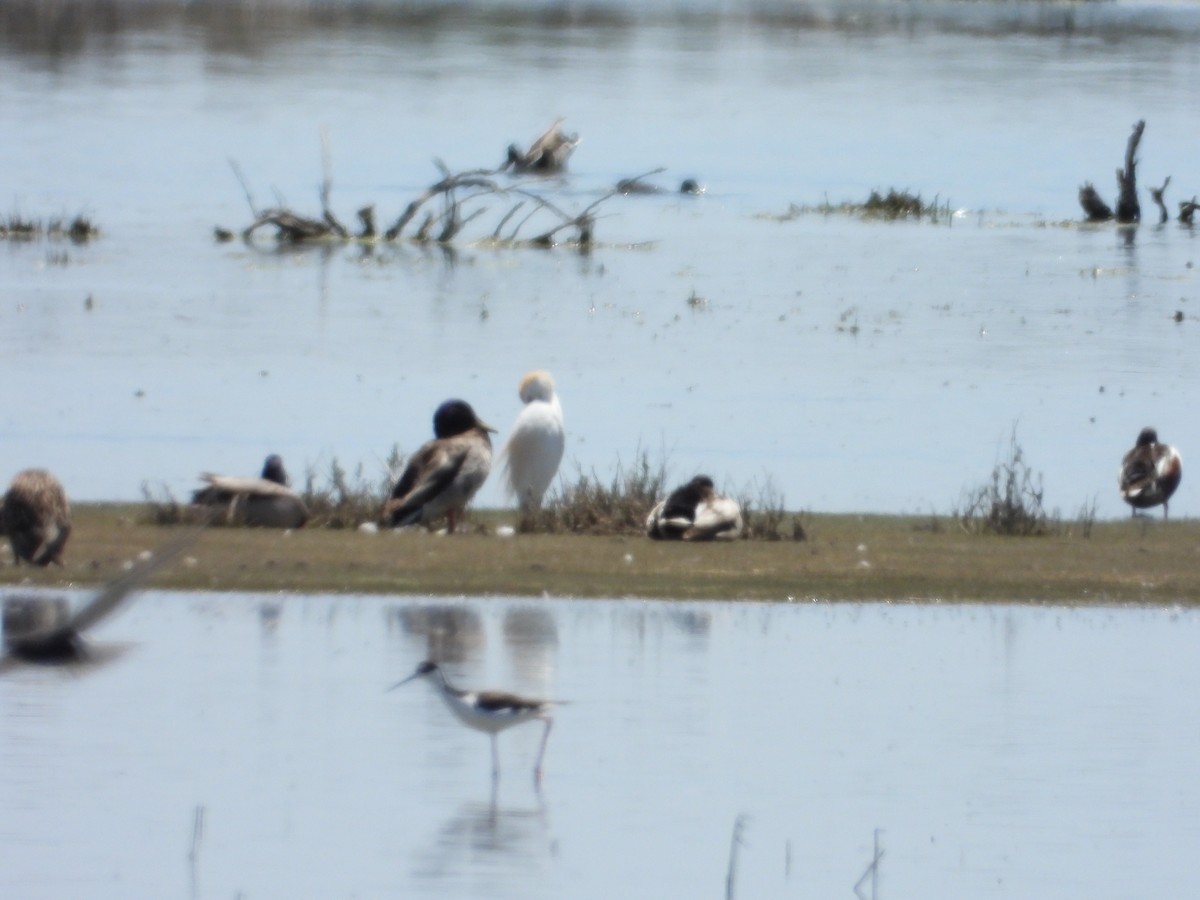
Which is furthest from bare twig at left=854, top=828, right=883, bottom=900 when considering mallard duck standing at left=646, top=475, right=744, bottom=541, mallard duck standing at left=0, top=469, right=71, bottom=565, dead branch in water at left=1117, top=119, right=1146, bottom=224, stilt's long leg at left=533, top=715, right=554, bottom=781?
dead branch in water at left=1117, top=119, right=1146, bottom=224

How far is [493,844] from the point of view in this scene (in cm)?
1005

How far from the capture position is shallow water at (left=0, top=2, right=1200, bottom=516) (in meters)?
25.3

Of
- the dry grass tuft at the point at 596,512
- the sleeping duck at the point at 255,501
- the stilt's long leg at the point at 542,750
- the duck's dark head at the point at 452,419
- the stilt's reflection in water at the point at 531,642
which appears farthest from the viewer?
the duck's dark head at the point at 452,419

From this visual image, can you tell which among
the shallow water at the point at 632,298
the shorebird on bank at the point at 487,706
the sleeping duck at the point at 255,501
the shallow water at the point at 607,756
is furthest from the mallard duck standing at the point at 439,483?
the shorebird on bank at the point at 487,706

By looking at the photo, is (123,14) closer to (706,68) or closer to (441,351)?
(706,68)

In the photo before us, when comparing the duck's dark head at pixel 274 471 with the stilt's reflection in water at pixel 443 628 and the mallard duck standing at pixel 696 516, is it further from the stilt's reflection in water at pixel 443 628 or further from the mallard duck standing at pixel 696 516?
the stilt's reflection in water at pixel 443 628

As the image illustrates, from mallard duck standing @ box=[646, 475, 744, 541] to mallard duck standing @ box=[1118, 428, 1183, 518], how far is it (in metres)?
4.46

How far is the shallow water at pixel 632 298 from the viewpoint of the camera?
25.3 m

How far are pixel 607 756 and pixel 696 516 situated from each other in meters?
6.40

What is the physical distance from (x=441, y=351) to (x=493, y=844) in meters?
22.5

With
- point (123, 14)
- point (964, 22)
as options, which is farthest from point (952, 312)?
point (964, 22)

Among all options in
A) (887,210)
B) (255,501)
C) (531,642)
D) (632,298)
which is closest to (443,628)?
(531,642)

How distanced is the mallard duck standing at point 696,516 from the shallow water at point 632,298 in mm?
3607

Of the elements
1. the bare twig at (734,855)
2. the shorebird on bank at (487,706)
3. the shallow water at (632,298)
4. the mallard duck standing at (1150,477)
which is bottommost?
the shallow water at (632,298)
